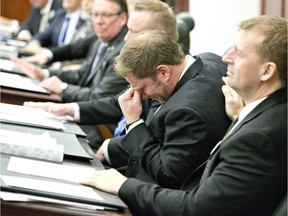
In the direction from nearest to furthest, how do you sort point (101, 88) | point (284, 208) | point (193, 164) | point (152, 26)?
1. point (284, 208)
2. point (193, 164)
3. point (152, 26)
4. point (101, 88)

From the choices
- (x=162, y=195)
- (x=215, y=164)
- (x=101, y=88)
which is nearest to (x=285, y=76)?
(x=215, y=164)

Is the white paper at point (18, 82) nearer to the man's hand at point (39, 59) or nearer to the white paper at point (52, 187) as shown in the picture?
the man's hand at point (39, 59)

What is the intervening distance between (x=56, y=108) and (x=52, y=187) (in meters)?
1.38

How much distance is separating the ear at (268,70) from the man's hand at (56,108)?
1584 mm

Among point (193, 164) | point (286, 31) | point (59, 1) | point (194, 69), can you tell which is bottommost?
point (59, 1)

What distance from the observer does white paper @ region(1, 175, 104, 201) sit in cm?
216

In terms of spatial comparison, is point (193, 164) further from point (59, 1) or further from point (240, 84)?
point (59, 1)

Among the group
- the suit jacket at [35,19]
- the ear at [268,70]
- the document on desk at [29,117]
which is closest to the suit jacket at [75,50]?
the document on desk at [29,117]

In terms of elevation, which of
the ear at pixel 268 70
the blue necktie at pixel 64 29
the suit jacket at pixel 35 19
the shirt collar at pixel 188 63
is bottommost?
the suit jacket at pixel 35 19

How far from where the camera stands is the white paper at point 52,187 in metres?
2.16

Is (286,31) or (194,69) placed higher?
(286,31)

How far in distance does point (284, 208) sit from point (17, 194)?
76cm

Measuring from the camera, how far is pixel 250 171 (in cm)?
208

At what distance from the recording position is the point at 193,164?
253cm
